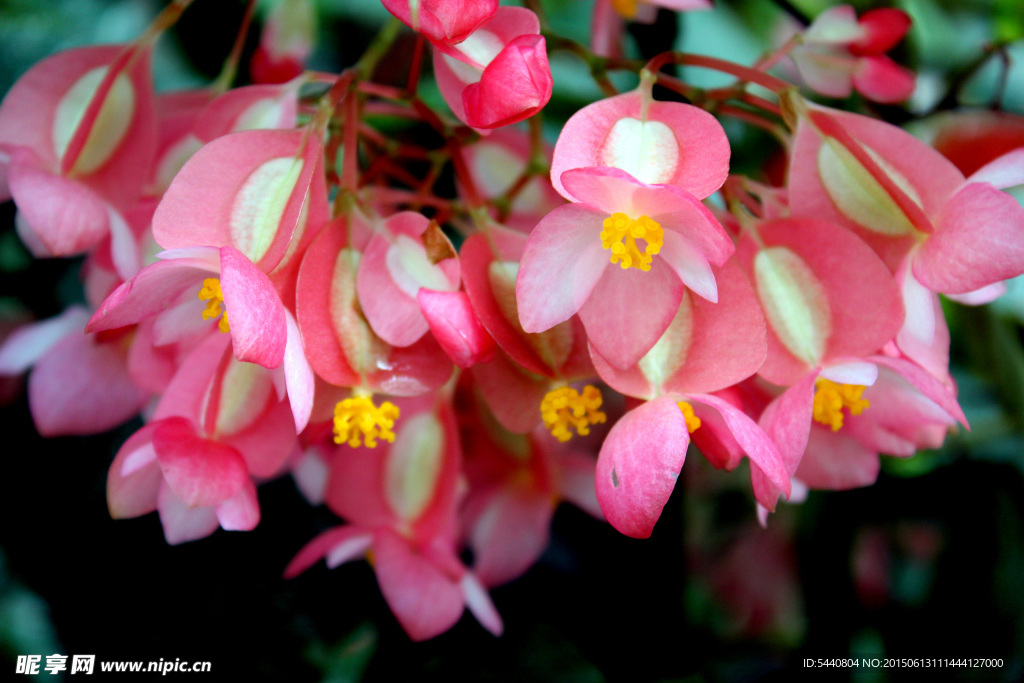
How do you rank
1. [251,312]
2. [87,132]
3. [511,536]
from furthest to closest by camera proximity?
[511,536]
[87,132]
[251,312]

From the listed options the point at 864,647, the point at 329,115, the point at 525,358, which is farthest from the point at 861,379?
the point at 864,647

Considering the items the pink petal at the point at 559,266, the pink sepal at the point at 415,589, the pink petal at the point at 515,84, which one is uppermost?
the pink petal at the point at 515,84

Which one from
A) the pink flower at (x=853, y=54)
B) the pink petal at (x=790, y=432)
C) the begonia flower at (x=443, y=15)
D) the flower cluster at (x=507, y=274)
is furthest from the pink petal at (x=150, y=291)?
the pink flower at (x=853, y=54)

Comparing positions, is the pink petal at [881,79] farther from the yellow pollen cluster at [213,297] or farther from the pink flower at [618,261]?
the yellow pollen cluster at [213,297]

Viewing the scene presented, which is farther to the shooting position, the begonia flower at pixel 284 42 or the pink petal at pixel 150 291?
the begonia flower at pixel 284 42

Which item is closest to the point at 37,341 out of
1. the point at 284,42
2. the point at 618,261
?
the point at 284,42

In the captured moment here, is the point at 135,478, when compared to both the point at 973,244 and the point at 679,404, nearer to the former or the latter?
the point at 679,404
